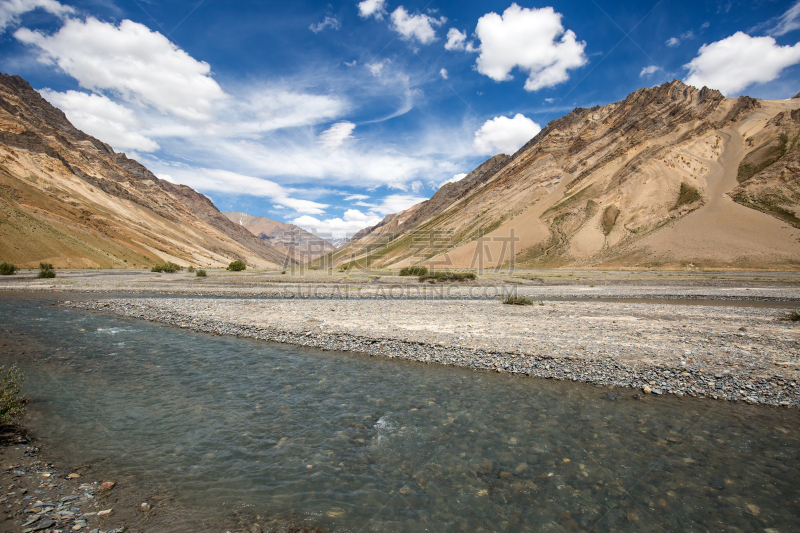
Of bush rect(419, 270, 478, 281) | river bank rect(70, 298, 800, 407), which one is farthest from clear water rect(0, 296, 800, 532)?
bush rect(419, 270, 478, 281)

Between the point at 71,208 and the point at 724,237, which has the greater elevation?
the point at 71,208

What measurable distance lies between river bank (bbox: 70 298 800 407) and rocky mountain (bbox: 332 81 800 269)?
69.2 m

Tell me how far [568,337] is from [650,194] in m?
106

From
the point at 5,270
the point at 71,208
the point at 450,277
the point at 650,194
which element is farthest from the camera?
the point at 650,194

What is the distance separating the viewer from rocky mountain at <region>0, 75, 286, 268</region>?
6756cm

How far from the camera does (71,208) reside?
92188 mm

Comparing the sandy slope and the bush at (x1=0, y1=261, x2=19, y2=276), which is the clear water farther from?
the sandy slope

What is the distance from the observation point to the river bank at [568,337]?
Result: 35.2 feet

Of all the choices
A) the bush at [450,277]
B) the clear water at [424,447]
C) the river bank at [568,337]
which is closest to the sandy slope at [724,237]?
the bush at [450,277]

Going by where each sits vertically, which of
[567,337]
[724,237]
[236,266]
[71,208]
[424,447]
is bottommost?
[424,447]

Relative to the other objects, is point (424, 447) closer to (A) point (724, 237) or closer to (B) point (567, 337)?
(B) point (567, 337)

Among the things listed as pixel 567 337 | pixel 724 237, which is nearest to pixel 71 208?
pixel 567 337

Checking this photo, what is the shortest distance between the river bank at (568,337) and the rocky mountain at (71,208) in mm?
61351

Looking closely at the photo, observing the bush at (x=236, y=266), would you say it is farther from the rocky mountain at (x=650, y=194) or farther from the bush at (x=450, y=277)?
the rocky mountain at (x=650, y=194)
